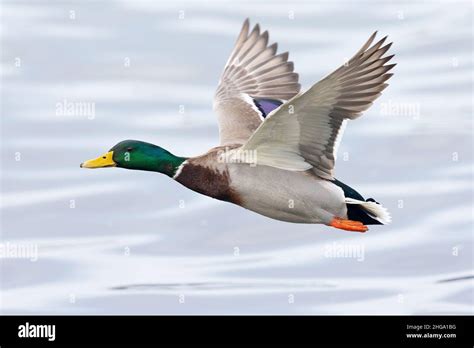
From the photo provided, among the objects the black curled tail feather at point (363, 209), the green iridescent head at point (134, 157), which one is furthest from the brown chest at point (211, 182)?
the black curled tail feather at point (363, 209)

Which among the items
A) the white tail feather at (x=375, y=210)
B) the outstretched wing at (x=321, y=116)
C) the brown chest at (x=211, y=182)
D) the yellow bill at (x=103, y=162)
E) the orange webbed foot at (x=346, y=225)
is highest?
the outstretched wing at (x=321, y=116)

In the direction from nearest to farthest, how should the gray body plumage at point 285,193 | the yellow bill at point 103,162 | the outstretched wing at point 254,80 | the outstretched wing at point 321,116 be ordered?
the outstretched wing at point 321,116, the gray body plumage at point 285,193, the yellow bill at point 103,162, the outstretched wing at point 254,80

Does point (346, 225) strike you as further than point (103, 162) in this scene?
No

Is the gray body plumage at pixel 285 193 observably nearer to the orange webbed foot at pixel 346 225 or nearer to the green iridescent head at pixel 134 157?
the orange webbed foot at pixel 346 225

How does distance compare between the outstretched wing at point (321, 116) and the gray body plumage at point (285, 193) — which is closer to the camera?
the outstretched wing at point (321, 116)

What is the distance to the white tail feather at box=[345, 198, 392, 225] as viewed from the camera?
25.9 feet

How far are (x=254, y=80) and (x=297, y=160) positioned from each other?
1869 millimetres

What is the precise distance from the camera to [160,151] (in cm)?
834

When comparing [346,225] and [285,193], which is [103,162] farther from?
[346,225]

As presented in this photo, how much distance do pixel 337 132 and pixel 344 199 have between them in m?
0.48

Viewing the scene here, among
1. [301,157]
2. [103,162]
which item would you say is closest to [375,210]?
[301,157]

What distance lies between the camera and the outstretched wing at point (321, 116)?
289 inches

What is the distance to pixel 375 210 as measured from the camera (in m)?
7.94

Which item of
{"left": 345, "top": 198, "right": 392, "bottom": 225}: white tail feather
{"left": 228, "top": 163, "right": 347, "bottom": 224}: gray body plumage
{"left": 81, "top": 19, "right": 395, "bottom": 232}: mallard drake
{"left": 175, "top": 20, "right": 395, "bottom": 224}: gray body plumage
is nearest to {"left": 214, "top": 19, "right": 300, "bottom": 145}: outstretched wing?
{"left": 81, "top": 19, "right": 395, "bottom": 232}: mallard drake
